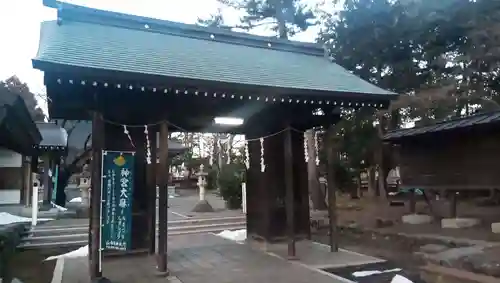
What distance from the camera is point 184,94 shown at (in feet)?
23.8

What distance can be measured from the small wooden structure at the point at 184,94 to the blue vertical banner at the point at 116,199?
1.89 ft

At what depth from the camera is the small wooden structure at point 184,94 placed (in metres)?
6.62

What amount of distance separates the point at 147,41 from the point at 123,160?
3.27 metres

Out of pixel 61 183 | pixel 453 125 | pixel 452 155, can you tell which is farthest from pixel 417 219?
pixel 61 183

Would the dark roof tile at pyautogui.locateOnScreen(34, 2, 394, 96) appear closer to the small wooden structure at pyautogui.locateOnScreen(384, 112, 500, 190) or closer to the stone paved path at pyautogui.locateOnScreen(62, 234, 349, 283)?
the stone paved path at pyautogui.locateOnScreen(62, 234, 349, 283)

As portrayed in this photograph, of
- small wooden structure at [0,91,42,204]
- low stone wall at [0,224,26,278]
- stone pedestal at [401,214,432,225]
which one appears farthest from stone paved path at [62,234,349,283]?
stone pedestal at [401,214,432,225]

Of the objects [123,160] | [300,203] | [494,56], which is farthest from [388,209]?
[123,160]

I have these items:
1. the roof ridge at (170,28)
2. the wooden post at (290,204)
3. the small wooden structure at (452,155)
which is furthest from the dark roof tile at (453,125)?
the wooden post at (290,204)

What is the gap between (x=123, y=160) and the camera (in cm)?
742

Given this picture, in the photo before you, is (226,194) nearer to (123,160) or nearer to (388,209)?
(388,209)

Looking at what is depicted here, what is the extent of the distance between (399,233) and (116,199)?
8.52m

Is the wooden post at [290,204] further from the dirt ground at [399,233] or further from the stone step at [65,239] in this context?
the stone step at [65,239]

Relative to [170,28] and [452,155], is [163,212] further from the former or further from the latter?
[452,155]

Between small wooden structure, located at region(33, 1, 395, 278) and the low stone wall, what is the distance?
260 centimetres
